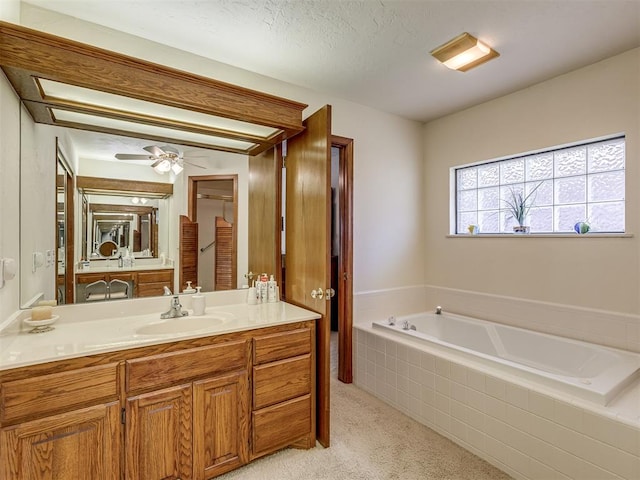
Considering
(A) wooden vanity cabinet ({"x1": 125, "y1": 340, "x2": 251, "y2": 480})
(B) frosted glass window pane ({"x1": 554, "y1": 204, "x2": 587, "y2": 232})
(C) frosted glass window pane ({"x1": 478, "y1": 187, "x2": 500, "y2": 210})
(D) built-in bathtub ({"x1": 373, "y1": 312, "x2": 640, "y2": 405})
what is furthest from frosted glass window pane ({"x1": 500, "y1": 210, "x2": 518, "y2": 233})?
(A) wooden vanity cabinet ({"x1": 125, "y1": 340, "x2": 251, "y2": 480})

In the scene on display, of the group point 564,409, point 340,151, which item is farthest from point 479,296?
point 340,151

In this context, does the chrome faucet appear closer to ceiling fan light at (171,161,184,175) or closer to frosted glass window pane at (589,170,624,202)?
ceiling fan light at (171,161,184,175)

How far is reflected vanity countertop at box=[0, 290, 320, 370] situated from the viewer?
1316mm

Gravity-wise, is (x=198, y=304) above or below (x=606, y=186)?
below

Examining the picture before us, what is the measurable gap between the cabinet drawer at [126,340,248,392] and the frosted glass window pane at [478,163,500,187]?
263cm

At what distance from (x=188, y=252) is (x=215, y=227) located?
0.81 ft

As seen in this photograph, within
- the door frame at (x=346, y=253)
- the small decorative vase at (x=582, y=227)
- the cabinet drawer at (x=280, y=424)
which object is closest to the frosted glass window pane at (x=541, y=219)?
the small decorative vase at (x=582, y=227)

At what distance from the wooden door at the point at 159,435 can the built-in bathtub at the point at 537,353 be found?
5.34 ft

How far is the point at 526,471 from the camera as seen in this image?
1688 millimetres

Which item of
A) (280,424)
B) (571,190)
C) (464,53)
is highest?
(464,53)

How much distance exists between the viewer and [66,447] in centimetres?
131

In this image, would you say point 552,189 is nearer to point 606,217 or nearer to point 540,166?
point 540,166

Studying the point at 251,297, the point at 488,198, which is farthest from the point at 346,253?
the point at 488,198

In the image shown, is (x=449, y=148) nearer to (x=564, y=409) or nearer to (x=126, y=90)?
(x=564, y=409)
